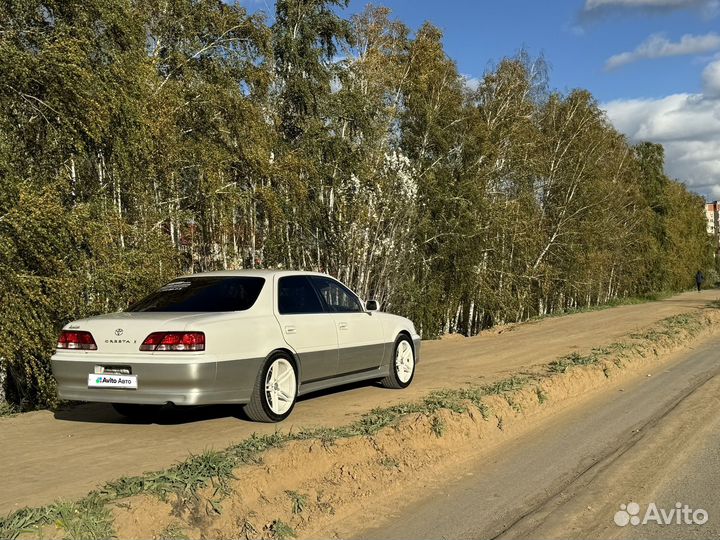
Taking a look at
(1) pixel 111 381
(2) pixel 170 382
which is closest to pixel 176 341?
(2) pixel 170 382

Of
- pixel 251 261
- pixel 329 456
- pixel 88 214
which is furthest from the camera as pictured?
pixel 251 261

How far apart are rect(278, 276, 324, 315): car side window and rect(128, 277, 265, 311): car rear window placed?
0.30 meters

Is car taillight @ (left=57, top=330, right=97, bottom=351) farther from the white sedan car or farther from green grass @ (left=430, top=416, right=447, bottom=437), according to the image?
green grass @ (left=430, top=416, right=447, bottom=437)

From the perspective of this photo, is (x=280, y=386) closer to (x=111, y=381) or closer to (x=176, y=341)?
(x=176, y=341)

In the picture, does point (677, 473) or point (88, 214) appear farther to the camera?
point (88, 214)

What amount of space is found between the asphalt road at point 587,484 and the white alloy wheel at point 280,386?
6.61 ft

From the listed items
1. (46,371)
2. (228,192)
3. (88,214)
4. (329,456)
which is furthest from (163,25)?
(329,456)

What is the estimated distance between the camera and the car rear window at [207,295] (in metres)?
7.06

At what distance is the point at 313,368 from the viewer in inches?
299

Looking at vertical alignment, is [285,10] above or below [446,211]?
above

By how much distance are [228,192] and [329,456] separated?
447 inches

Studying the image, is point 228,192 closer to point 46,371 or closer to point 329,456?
point 46,371

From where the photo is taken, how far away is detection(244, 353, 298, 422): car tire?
682cm

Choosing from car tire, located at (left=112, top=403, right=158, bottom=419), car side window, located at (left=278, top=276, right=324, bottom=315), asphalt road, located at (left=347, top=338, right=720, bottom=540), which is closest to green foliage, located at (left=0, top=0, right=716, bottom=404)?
car tire, located at (left=112, top=403, right=158, bottom=419)
